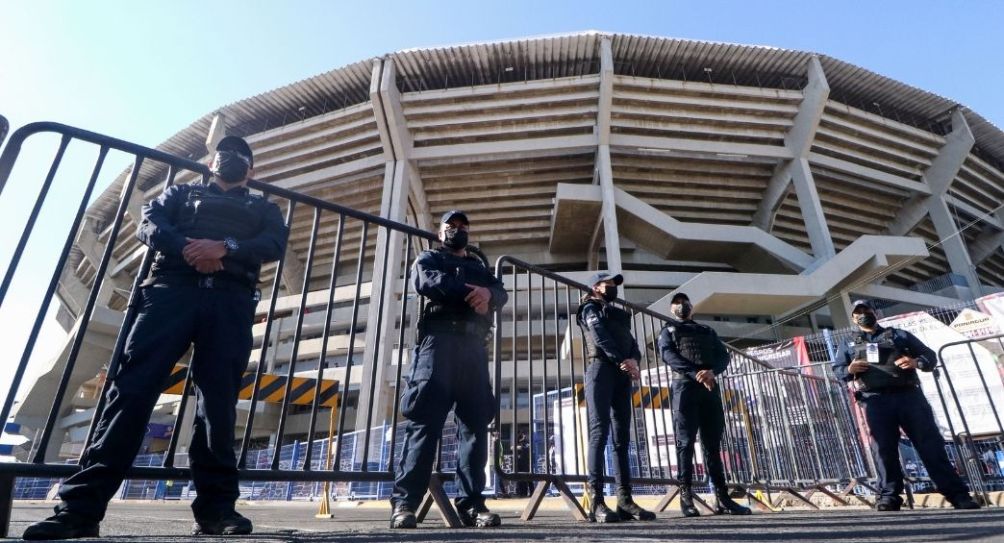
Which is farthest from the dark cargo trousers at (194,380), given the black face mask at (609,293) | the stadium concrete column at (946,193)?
the stadium concrete column at (946,193)

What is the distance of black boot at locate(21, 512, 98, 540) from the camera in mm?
1157

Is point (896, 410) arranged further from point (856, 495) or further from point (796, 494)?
point (856, 495)

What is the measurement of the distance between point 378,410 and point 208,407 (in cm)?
1368

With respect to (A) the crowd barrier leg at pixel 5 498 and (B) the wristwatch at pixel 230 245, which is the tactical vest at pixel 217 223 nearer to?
(B) the wristwatch at pixel 230 245

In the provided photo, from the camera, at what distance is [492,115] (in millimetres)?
17203

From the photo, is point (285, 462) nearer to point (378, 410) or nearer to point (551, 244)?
point (378, 410)

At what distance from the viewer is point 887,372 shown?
144 inches

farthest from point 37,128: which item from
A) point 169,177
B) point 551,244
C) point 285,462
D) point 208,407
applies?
point 551,244

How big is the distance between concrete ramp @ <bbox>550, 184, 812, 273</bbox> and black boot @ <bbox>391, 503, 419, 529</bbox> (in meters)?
15.8

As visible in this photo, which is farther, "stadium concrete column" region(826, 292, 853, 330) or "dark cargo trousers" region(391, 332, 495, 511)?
"stadium concrete column" region(826, 292, 853, 330)

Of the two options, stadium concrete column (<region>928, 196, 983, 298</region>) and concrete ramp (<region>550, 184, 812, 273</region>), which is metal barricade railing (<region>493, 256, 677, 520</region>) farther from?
stadium concrete column (<region>928, 196, 983, 298</region>)

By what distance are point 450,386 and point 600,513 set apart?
101 cm

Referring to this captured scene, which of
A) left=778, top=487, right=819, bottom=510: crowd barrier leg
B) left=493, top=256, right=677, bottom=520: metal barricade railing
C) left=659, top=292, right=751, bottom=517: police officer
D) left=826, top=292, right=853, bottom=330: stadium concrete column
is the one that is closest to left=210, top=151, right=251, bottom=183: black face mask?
left=493, top=256, right=677, bottom=520: metal barricade railing

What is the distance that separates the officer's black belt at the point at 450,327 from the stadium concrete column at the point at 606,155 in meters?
14.2
